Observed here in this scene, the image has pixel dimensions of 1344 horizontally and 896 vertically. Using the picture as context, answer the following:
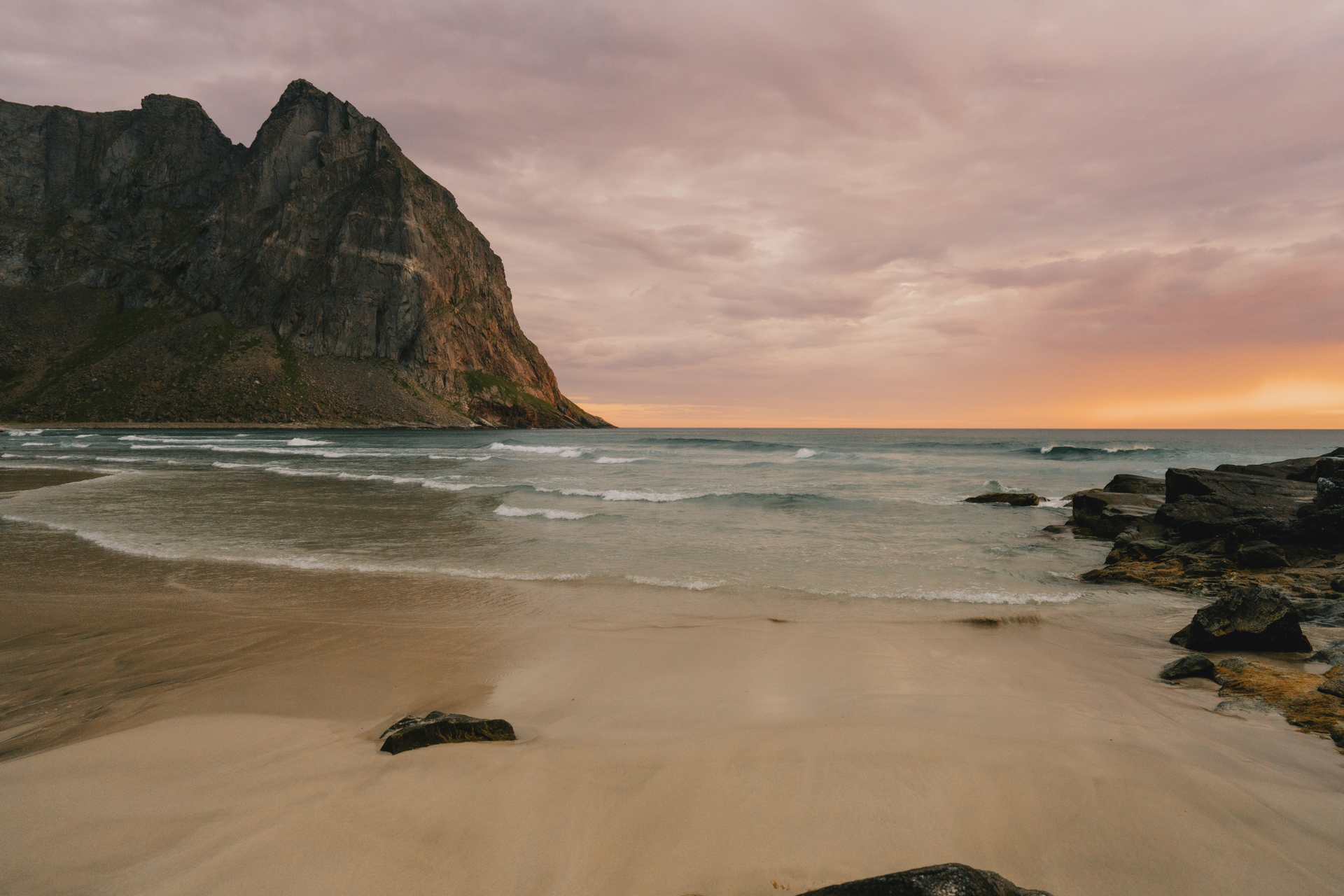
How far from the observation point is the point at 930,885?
2055mm

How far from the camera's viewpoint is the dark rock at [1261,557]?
35.9 feet

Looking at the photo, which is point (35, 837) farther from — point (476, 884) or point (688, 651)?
point (688, 651)

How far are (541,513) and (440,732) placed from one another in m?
13.4

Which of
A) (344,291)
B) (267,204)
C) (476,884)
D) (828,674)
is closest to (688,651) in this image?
(828,674)

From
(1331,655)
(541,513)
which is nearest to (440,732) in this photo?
(1331,655)

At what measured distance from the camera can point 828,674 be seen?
5.96 m

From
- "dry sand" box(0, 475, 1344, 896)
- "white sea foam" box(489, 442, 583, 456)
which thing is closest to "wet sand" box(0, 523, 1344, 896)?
"dry sand" box(0, 475, 1344, 896)

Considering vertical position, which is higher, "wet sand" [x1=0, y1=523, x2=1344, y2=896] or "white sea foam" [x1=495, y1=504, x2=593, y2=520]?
"wet sand" [x1=0, y1=523, x2=1344, y2=896]

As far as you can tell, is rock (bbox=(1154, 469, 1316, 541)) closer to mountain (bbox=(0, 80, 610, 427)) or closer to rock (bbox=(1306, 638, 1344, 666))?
rock (bbox=(1306, 638, 1344, 666))

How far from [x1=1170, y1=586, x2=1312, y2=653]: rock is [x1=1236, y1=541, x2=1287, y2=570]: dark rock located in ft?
18.6

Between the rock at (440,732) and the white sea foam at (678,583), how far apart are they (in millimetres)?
5476

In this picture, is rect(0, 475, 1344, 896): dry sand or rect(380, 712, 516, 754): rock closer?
rect(0, 475, 1344, 896): dry sand

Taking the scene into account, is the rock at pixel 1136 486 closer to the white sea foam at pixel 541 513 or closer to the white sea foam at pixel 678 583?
the white sea foam at pixel 678 583

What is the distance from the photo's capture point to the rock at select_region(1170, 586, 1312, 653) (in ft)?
21.8
